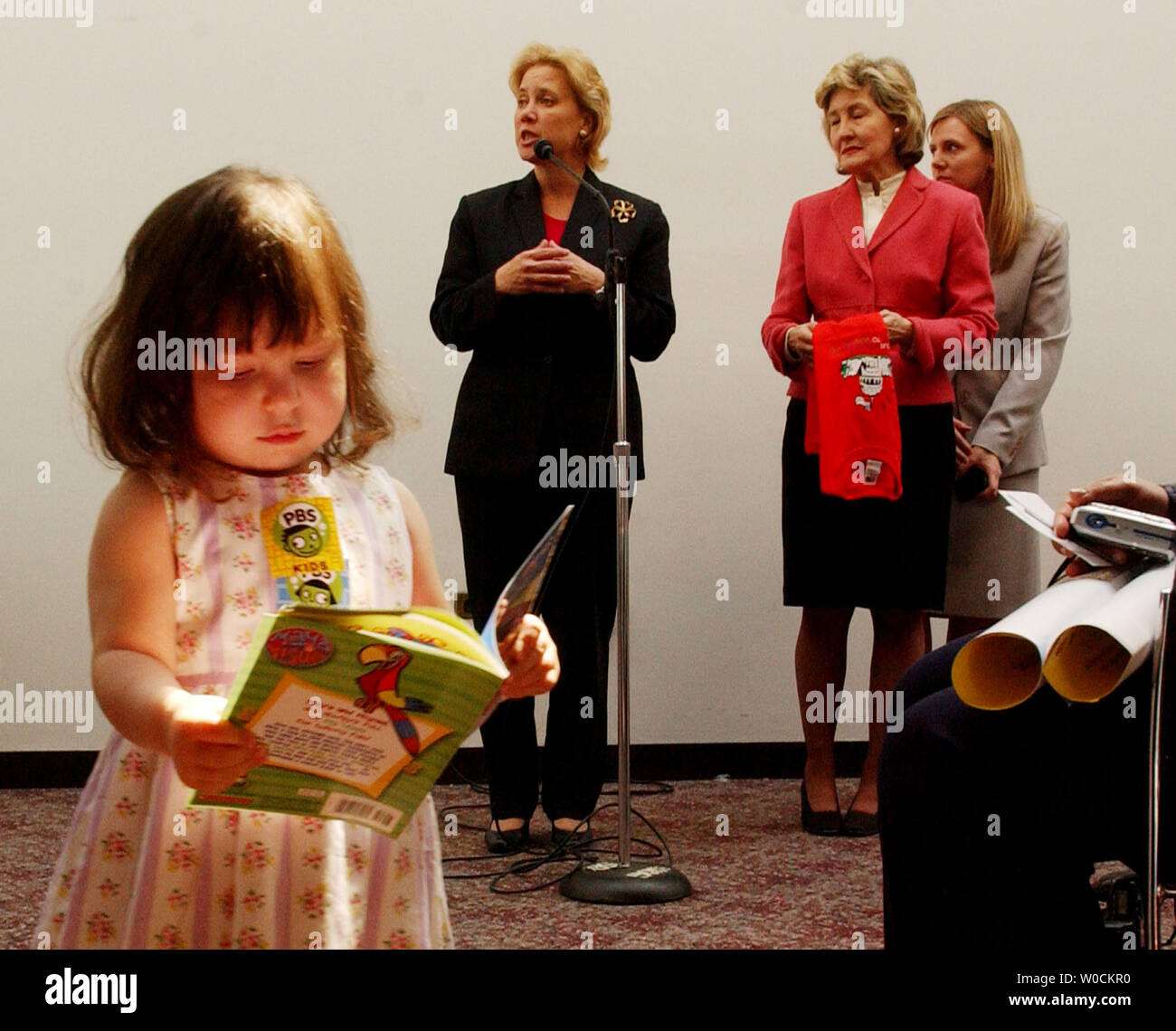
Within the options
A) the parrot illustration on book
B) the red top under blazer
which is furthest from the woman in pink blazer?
the parrot illustration on book

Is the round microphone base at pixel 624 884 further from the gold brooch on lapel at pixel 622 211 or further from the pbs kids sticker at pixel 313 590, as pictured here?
the pbs kids sticker at pixel 313 590

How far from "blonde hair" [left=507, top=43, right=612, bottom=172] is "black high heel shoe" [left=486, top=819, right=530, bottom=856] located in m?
1.34

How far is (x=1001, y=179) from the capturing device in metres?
2.98

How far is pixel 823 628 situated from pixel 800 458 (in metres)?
0.36

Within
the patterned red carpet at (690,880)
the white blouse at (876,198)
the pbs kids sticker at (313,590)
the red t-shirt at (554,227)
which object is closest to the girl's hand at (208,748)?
the pbs kids sticker at (313,590)

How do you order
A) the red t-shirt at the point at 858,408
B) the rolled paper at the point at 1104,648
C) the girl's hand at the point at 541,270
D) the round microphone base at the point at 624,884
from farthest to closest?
the red t-shirt at the point at 858,408 < the girl's hand at the point at 541,270 < the round microphone base at the point at 624,884 < the rolled paper at the point at 1104,648

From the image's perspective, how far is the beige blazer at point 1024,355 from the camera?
9.76ft

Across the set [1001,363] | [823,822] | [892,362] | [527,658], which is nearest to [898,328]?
[892,362]

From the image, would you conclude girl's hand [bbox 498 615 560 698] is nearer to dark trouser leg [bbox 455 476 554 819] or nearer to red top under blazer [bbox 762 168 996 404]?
dark trouser leg [bbox 455 476 554 819]

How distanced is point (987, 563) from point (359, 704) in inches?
89.3

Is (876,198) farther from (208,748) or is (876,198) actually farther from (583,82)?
(208,748)

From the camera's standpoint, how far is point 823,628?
2.92 meters

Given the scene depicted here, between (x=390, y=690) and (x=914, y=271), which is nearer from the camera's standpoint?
(x=390, y=690)
